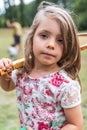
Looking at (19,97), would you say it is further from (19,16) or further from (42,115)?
(19,16)

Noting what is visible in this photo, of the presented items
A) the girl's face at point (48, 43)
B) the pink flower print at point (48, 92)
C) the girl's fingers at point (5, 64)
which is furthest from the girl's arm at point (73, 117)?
the girl's fingers at point (5, 64)

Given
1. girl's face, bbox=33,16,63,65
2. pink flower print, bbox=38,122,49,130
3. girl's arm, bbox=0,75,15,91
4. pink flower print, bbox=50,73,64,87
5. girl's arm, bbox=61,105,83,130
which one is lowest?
pink flower print, bbox=38,122,49,130

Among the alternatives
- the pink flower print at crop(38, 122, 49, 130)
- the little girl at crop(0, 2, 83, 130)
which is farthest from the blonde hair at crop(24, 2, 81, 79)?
the pink flower print at crop(38, 122, 49, 130)

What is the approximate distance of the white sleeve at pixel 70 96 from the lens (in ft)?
7.17

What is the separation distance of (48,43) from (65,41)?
0.10m

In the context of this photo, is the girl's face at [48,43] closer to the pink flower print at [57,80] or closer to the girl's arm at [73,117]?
the pink flower print at [57,80]

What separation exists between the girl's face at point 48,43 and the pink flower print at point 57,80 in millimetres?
75

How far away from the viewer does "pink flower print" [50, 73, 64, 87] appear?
2.21m

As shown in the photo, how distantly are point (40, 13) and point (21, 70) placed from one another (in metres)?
0.33

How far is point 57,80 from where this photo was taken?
223 centimetres

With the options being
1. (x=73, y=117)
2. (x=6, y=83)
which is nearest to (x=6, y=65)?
(x=6, y=83)

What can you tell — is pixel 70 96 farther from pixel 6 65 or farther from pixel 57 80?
pixel 6 65

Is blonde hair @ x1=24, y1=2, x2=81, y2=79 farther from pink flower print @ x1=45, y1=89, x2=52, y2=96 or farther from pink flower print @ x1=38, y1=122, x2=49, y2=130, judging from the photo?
pink flower print @ x1=38, y1=122, x2=49, y2=130

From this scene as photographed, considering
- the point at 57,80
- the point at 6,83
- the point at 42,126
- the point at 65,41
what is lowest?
the point at 42,126
